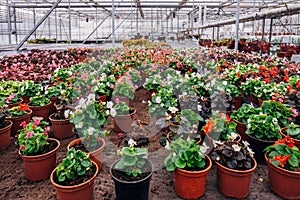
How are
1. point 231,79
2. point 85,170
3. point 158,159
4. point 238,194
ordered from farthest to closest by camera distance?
1. point 231,79
2. point 158,159
3. point 238,194
4. point 85,170

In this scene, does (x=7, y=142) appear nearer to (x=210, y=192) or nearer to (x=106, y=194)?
(x=106, y=194)

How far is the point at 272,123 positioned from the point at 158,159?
119cm

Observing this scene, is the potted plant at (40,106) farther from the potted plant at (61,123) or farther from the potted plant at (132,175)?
the potted plant at (132,175)

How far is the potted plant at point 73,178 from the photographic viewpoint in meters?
1.73

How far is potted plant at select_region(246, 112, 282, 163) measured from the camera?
232cm

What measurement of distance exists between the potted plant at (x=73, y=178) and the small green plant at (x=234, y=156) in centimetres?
100

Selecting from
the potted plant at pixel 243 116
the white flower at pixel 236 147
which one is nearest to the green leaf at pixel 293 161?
the white flower at pixel 236 147

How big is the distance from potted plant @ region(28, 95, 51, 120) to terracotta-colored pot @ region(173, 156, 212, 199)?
216 centimetres

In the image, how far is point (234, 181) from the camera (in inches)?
76.1

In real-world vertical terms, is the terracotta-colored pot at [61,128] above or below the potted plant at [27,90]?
below

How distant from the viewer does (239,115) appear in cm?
274

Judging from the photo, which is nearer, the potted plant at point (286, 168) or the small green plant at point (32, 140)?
the potted plant at point (286, 168)

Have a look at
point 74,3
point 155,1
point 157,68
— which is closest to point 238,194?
point 157,68

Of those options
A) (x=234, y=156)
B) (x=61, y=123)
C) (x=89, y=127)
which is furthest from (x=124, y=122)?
→ (x=234, y=156)
